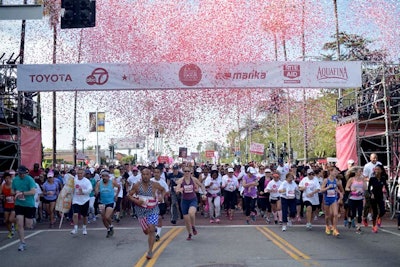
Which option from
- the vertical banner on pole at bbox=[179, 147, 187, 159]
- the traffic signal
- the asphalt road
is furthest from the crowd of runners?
the vertical banner on pole at bbox=[179, 147, 187, 159]

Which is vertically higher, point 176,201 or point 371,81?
point 371,81

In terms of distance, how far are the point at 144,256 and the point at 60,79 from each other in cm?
1048

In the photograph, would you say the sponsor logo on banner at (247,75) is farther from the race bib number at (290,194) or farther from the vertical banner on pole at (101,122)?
the vertical banner on pole at (101,122)

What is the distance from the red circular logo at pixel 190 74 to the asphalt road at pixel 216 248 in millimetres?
5428

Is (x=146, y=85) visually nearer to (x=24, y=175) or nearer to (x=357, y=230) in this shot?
(x=24, y=175)

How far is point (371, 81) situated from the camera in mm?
22094

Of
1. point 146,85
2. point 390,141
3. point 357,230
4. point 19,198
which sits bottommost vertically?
point 357,230

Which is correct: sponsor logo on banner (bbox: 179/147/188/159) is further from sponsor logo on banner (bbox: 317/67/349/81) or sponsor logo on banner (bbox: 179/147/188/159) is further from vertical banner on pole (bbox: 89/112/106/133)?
sponsor logo on banner (bbox: 317/67/349/81)

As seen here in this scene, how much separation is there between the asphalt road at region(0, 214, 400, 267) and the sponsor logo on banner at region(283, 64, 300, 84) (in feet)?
18.3

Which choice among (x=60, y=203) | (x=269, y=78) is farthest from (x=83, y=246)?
(x=269, y=78)

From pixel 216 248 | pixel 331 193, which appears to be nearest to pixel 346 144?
pixel 331 193

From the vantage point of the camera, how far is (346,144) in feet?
73.5

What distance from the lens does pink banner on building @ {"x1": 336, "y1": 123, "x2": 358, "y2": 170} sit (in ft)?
71.3

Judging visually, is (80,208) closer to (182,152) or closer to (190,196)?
(190,196)
